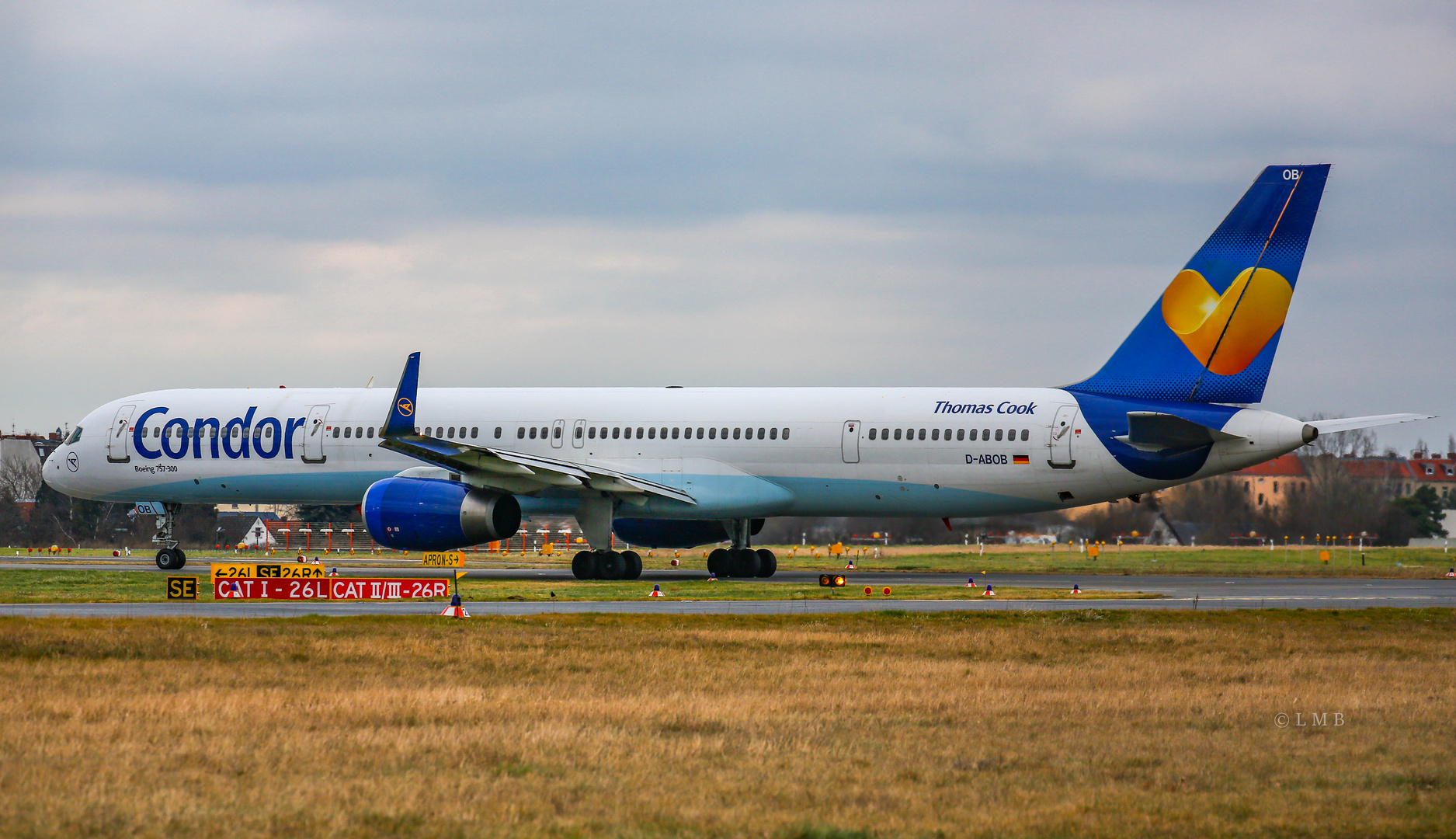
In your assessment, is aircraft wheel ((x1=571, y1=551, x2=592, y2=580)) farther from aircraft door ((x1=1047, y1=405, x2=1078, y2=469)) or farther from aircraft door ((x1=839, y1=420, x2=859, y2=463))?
aircraft door ((x1=1047, y1=405, x2=1078, y2=469))

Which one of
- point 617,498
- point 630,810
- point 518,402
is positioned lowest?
point 630,810

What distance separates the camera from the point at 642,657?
16688 millimetres

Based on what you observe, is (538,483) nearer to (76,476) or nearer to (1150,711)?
(76,476)

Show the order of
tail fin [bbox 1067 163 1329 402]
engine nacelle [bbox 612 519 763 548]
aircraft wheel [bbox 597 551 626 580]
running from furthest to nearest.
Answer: engine nacelle [bbox 612 519 763 548] < aircraft wheel [bbox 597 551 626 580] < tail fin [bbox 1067 163 1329 402]

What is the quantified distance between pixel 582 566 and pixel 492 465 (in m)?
3.41

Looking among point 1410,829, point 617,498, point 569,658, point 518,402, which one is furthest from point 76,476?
point 1410,829

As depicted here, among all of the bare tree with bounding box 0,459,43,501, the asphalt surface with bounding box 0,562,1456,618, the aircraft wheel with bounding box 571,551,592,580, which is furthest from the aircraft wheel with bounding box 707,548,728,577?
the bare tree with bounding box 0,459,43,501

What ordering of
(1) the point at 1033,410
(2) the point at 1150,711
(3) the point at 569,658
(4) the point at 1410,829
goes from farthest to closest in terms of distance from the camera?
(1) the point at 1033,410 → (3) the point at 569,658 → (2) the point at 1150,711 → (4) the point at 1410,829

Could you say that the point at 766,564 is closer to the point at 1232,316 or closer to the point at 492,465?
the point at 492,465

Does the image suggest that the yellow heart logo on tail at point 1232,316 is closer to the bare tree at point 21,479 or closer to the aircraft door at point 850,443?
the aircraft door at point 850,443

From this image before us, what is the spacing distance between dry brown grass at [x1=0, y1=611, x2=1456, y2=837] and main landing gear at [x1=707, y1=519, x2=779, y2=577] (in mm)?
16852

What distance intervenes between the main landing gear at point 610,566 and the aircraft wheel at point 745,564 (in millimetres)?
3213

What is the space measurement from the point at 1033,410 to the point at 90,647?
21127mm

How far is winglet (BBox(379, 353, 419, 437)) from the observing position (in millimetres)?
31250
